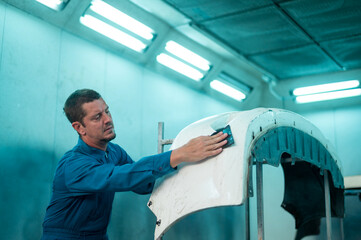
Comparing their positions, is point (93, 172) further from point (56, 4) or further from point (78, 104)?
point (56, 4)

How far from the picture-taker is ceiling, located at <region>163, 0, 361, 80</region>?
360 cm

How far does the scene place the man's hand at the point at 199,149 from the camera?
2209mm

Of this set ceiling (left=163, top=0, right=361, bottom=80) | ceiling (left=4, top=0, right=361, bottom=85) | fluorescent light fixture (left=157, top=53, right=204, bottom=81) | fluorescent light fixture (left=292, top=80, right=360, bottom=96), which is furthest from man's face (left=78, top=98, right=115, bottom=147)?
fluorescent light fixture (left=292, top=80, right=360, bottom=96)

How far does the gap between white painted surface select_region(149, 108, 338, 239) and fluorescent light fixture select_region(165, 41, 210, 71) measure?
182cm

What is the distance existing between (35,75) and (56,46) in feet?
1.05

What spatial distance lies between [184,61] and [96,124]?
2163 mm

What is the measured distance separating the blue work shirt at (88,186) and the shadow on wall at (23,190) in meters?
0.48

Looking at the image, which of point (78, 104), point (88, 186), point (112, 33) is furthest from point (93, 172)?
point (112, 33)

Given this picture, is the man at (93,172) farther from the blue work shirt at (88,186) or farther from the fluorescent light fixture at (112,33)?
the fluorescent light fixture at (112,33)

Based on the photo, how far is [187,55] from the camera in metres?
4.46

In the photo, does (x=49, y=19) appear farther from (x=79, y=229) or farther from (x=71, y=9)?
(x=79, y=229)

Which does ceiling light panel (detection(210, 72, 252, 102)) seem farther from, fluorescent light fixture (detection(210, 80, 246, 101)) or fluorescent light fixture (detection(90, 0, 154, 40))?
fluorescent light fixture (detection(90, 0, 154, 40))

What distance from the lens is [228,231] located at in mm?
4965

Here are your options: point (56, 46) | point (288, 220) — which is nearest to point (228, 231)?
point (288, 220)
